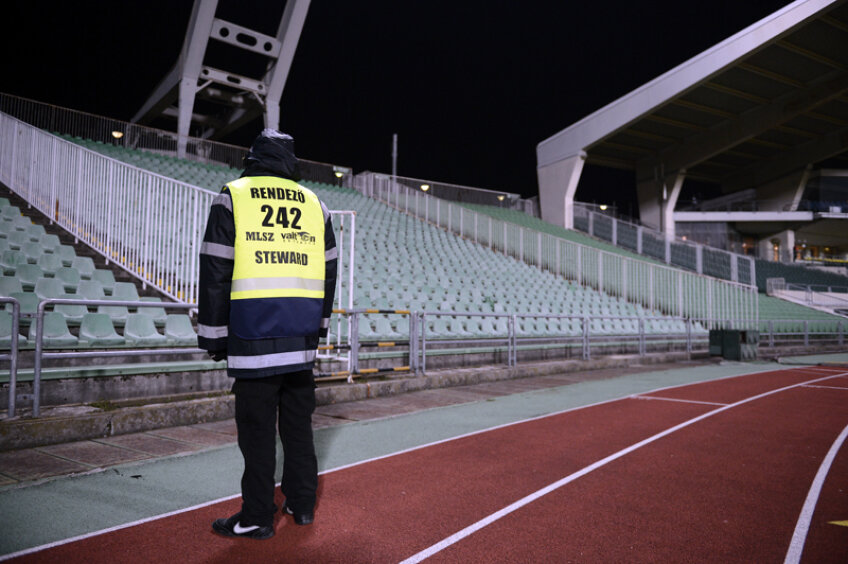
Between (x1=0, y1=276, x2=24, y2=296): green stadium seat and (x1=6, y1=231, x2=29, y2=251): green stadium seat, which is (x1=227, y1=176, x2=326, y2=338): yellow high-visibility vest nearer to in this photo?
(x1=0, y1=276, x2=24, y2=296): green stadium seat

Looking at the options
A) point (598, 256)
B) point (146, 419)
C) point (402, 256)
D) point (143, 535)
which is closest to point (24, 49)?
point (402, 256)

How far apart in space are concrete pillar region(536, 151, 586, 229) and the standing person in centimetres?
3082

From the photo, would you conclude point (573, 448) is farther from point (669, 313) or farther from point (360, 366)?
point (669, 313)

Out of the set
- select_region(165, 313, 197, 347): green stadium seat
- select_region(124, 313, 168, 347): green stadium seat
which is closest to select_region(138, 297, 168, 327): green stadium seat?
select_region(165, 313, 197, 347): green stadium seat

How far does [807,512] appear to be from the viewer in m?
3.74

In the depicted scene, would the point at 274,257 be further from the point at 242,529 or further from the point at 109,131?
the point at 109,131

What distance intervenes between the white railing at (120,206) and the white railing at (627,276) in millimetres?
13489

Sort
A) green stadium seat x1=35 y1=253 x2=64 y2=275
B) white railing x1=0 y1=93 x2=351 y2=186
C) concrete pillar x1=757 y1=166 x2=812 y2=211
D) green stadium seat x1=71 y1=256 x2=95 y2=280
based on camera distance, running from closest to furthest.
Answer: green stadium seat x1=35 y1=253 x2=64 y2=275 < green stadium seat x1=71 y1=256 x2=95 y2=280 < white railing x1=0 y1=93 x2=351 y2=186 < concrete pillar x1=757 y1=166 x2=812 y2=211

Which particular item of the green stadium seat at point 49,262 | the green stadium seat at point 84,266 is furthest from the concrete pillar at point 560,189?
the green stadium seat at point 49,262

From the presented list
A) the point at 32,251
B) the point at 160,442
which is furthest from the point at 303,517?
the point at 32,251

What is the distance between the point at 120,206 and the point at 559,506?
841cm

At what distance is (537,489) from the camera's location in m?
4.16

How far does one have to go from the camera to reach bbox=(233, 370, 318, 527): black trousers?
3094 mm

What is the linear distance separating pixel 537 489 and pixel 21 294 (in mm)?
5785
